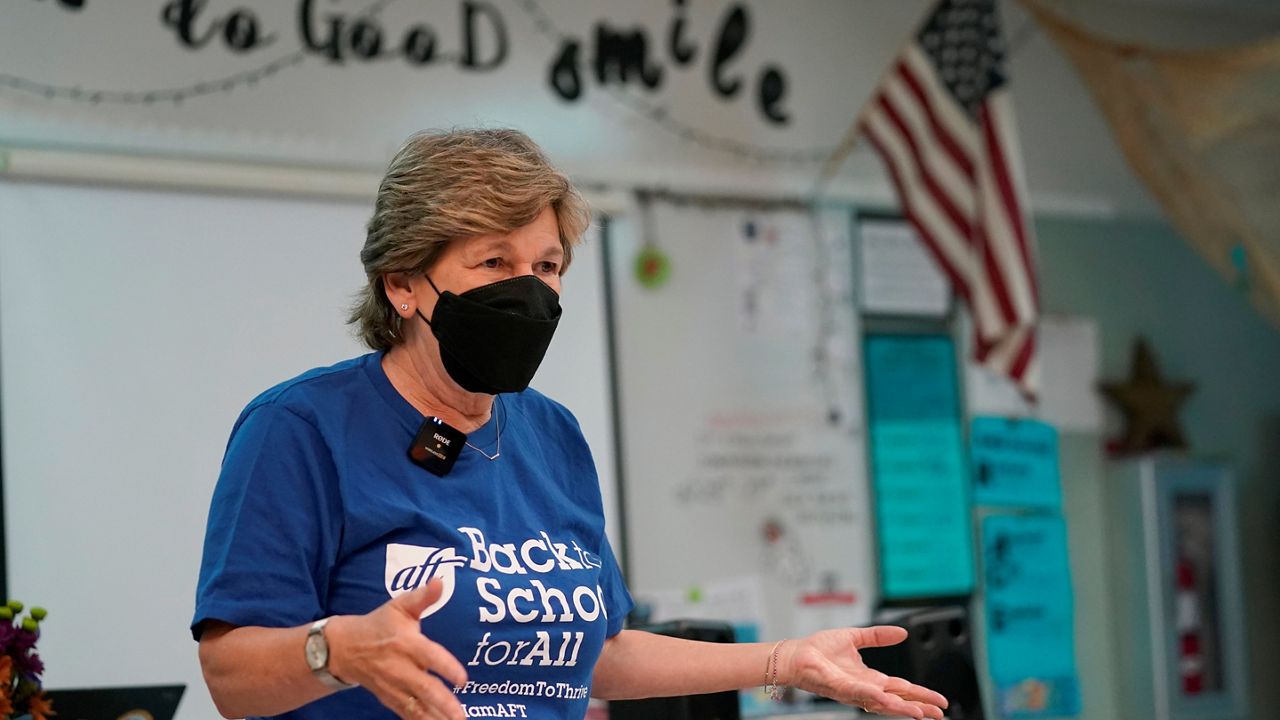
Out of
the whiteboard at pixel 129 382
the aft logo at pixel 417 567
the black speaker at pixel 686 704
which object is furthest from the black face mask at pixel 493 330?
the whiteboard at pixel 129 382

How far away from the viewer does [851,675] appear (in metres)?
1.56

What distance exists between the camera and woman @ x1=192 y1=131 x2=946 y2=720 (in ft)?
4.23

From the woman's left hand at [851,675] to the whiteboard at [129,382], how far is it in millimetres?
1513

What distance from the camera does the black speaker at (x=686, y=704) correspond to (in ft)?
6.95

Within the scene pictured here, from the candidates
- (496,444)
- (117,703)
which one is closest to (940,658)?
(496,444)

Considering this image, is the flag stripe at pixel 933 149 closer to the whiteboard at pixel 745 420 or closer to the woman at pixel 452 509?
the whiteboard at pixel 745 420

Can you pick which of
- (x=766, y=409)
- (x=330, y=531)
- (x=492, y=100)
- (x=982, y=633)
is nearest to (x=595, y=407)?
(x=766, y=409)

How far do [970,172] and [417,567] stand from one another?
8.59ft

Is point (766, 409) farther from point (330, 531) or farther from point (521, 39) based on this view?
point (330, 531)

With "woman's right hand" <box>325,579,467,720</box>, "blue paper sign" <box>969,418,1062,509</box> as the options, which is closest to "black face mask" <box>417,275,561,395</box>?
"woman's right hand" <box>325,579,467,720</box>

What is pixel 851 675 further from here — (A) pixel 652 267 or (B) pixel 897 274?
(B) pixel 897 274

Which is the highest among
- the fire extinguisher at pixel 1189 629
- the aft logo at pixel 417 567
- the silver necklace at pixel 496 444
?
the silver necklace at pixel 496 444

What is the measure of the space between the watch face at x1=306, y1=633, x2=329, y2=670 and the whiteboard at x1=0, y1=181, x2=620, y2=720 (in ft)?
5.51

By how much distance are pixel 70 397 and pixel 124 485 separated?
0.73 ft
